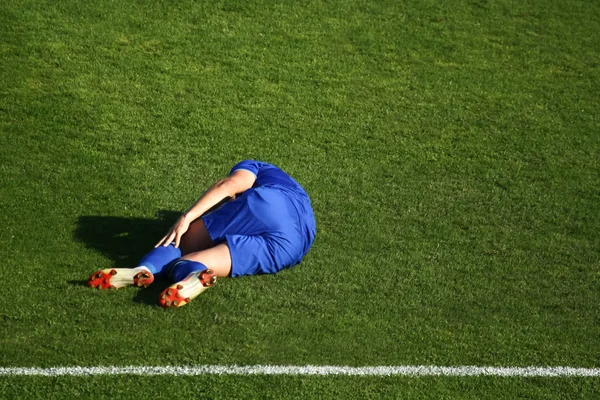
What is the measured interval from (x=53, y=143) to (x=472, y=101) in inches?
163

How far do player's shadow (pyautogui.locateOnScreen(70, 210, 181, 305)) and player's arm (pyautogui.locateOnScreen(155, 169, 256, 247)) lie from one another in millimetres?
321

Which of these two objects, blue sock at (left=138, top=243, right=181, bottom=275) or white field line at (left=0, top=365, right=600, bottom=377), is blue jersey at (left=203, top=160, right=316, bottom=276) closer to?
blue sock at (left=138, top=243, right=181, bottom=275)

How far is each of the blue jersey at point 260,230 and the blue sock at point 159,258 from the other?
31 centimetres

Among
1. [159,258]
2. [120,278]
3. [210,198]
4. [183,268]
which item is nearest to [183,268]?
[183,268]

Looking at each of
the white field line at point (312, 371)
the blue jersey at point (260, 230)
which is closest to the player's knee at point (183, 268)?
the blue jersey at point (260, 230)

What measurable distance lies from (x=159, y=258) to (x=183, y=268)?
0.85 ft

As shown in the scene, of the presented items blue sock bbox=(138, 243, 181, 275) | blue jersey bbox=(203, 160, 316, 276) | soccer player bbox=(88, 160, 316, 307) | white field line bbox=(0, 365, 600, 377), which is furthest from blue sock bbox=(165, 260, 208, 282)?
white field line bbox=(0, 365, 600, 377)

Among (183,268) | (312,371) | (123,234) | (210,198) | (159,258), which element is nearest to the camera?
(312,371)

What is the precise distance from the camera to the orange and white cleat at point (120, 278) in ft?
20.8

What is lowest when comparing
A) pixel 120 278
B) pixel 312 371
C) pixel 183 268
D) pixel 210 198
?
pixel 312 371

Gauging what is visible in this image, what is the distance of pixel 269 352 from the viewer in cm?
595

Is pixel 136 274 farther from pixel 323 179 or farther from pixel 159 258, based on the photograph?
pixel 323 179

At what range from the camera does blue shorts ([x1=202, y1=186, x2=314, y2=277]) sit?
6.62 m

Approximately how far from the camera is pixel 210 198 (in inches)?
264
